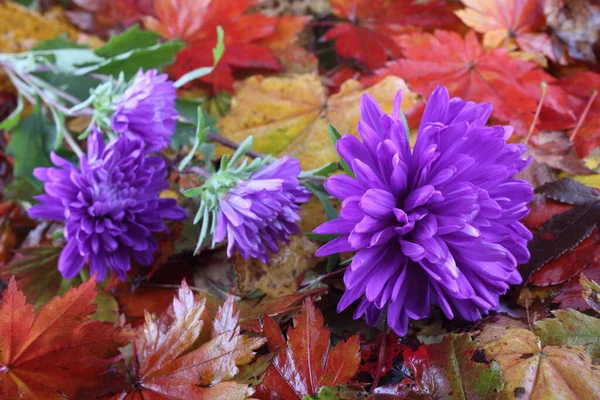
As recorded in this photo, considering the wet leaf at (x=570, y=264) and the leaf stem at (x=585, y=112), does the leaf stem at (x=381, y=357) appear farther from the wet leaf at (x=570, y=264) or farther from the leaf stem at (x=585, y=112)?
the leaf stem at (x=585, y=112)

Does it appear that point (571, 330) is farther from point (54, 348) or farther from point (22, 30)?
point (22, 30)

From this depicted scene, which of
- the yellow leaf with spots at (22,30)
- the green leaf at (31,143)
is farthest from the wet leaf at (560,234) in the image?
the yellow leaf with spots at (22,30)

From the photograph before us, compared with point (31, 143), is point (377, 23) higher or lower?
higher

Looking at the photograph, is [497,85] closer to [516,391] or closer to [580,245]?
[580,245]

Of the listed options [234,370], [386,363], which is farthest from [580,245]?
[234,370]

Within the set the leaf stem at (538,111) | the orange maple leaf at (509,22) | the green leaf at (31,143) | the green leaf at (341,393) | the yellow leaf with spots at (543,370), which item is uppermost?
the orange maple leaf at (509,22)

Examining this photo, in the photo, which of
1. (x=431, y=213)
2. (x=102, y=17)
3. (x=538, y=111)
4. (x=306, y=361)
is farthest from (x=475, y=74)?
(x=102, y=17)

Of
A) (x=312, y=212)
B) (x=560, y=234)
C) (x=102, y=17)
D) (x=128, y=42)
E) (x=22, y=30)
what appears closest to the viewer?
(x=560, y=234)
